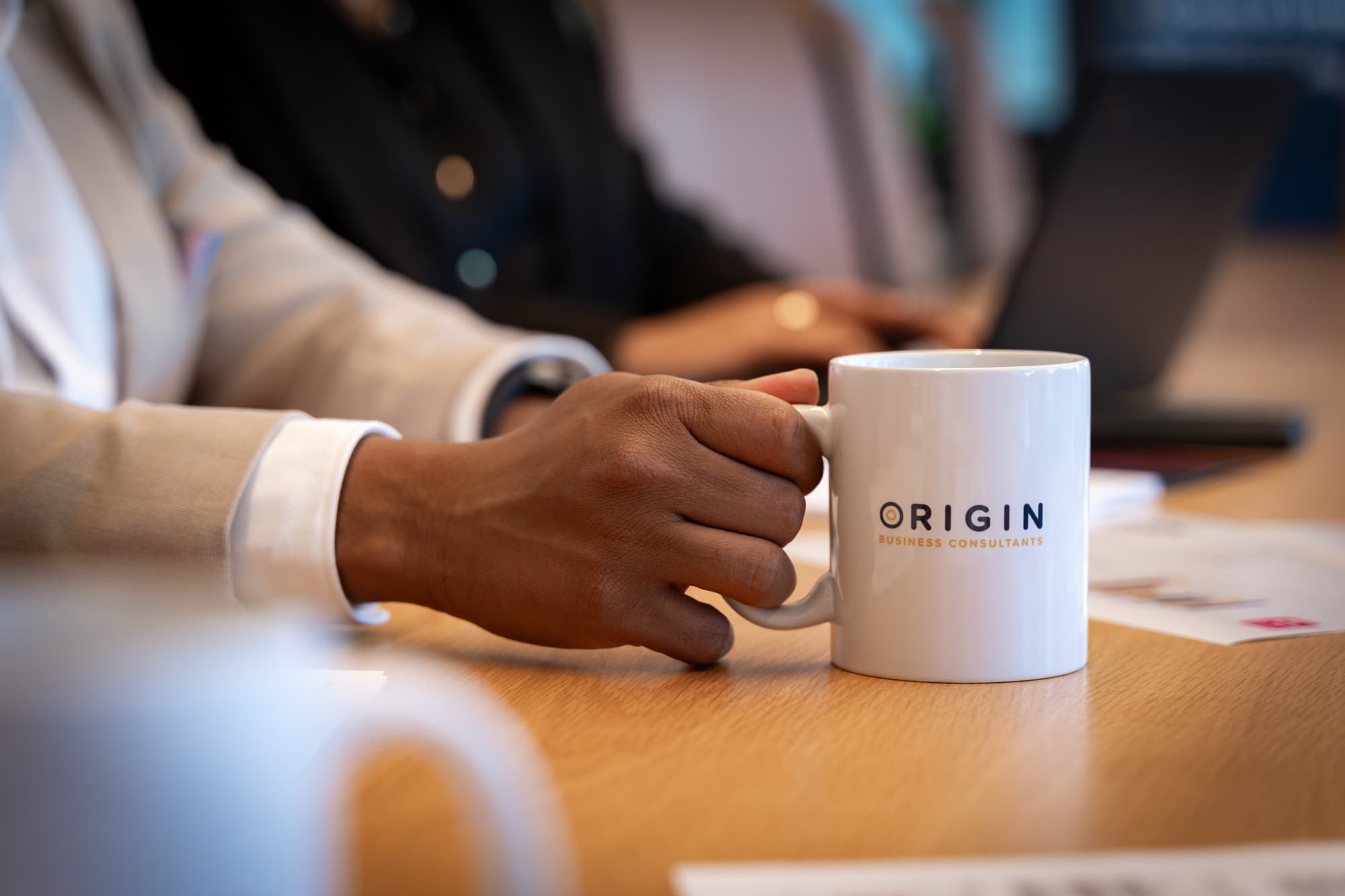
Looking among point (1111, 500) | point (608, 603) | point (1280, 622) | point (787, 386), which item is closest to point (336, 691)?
point (608, 603)

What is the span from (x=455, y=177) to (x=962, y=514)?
49.2 inches

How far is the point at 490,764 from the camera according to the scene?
36 centimetres

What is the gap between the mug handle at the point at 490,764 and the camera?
32cm

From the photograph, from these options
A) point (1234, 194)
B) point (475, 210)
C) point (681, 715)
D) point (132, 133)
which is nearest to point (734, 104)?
point (475, 210)

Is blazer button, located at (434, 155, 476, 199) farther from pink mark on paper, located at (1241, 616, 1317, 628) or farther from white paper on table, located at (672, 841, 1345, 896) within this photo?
white paper on table, located at (672, 841, 1345, 896)

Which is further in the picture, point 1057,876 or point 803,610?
point 803,610

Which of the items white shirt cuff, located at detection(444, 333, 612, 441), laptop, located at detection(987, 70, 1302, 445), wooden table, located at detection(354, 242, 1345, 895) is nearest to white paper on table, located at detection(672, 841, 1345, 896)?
wooden table, located at detection(354, 242, 1345, 895)

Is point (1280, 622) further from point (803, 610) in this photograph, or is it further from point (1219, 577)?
point (803, 610)

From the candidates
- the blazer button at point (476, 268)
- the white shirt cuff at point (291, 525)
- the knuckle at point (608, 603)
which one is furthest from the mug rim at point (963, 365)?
the blazer button at point (476, 268)

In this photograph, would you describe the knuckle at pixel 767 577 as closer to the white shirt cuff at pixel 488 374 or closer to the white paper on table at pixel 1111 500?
the white paper on table at pixel 1111 500

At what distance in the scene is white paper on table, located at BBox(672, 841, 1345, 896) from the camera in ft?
1.03

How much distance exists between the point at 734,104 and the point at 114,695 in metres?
3.19

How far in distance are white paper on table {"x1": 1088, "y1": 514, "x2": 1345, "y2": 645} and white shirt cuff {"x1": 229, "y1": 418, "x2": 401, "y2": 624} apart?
→ 350 mm

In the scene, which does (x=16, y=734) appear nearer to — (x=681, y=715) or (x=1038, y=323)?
(x=681, y=715)
